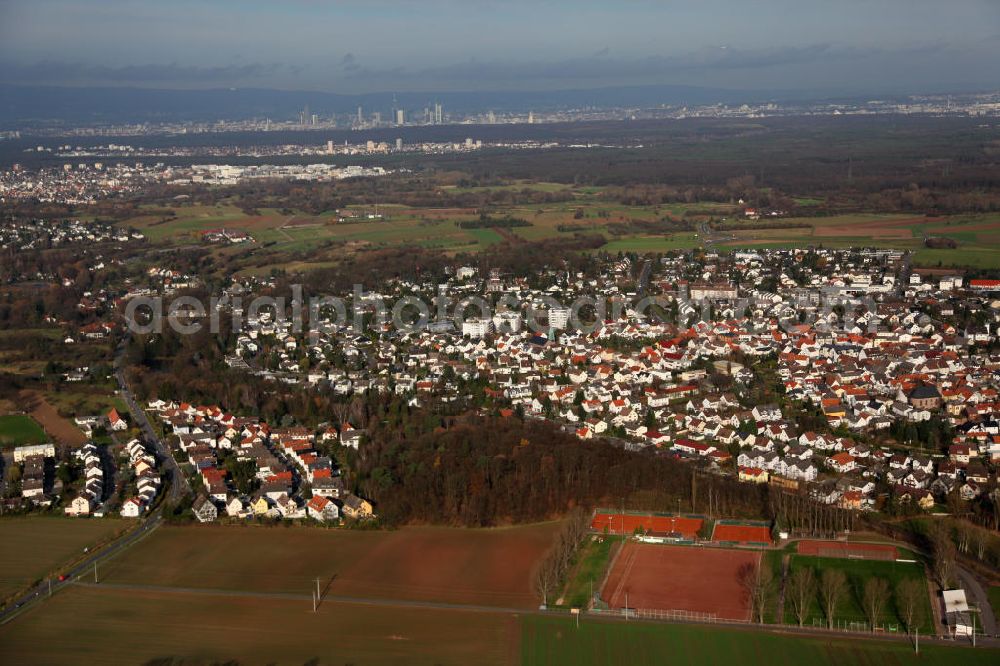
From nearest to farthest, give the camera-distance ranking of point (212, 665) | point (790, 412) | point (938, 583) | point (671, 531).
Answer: point (212, 665)
point (938, 583)
point (671, 531)
point (790, 412)

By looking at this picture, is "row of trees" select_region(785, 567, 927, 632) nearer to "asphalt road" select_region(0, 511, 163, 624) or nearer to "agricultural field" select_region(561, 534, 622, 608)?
"agricultural field" select_region(561, 534, 622, 608)

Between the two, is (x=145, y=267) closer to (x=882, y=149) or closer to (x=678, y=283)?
(x=678, y=283)

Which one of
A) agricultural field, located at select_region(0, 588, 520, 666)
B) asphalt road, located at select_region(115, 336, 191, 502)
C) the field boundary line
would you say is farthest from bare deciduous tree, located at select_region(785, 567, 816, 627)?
asphalt road, located at select_region(115, 336, 191, 502)

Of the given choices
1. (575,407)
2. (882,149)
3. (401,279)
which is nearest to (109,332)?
(401,279)

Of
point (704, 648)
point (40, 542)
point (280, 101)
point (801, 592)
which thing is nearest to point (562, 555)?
point (704, 648)

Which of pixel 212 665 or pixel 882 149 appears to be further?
pixel 882 149

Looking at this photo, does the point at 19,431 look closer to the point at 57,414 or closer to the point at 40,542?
the point at 57,414
